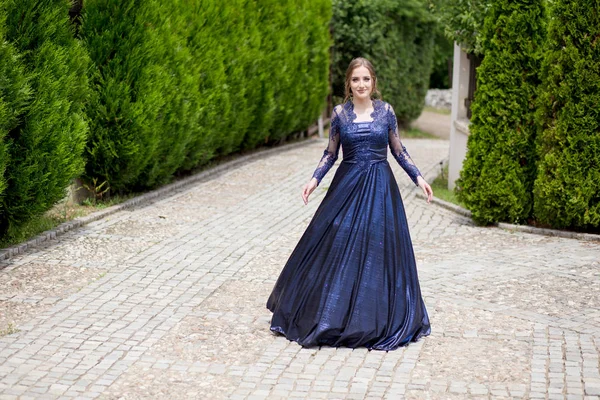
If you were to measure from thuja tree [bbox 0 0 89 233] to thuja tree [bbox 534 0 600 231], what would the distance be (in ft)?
16.2

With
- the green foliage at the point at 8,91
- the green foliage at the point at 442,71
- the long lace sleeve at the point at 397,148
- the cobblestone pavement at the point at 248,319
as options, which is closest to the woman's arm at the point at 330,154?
the long lace sleeve at the point at 397,148

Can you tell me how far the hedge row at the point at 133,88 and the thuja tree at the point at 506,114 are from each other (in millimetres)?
3764

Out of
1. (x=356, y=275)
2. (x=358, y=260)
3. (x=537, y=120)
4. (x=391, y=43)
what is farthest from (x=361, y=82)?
(x=391, y=43)

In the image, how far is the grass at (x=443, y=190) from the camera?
12117 millimetres

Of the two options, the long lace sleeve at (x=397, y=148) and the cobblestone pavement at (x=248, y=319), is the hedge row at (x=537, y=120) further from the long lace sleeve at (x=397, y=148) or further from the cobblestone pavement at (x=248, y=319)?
the long lace sleeve at (x=397, y=148)

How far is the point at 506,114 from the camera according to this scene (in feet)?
34.2

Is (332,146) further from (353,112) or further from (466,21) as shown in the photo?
(466,21)

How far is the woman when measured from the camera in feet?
20.6

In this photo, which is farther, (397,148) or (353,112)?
(397,148)

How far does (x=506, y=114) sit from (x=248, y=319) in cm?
477

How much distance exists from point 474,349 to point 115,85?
5848 mm

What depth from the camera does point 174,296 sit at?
747 cm

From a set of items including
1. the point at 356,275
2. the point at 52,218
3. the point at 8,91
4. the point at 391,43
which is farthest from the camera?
the point at 391,43

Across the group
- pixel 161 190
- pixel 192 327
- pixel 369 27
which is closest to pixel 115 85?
pixel 161 190
